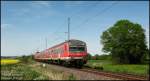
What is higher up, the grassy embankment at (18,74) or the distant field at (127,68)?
the distant field at (127,68)

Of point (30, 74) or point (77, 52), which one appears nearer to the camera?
point (30, 74)

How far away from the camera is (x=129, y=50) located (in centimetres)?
7275

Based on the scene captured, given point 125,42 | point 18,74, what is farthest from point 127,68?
point 125,42

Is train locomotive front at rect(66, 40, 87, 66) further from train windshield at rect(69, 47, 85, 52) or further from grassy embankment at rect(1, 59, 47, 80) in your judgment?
grassy embankment at rect(1, 59, 47, 80)

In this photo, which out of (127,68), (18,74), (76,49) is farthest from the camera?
(127,68)

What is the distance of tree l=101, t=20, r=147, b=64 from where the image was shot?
7200 cm

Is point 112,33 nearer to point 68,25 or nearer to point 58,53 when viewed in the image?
point 68,25

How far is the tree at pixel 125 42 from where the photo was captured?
72000 millimetres

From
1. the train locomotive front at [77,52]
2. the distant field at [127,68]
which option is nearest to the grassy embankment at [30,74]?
the distant field at [127,68]

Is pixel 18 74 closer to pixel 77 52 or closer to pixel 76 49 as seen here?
pixel 77 52

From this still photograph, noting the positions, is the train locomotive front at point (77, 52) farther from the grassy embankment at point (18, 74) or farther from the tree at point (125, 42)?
the tree at point (125, 42)

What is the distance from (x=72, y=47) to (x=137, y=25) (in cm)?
4508

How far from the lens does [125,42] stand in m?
74.1

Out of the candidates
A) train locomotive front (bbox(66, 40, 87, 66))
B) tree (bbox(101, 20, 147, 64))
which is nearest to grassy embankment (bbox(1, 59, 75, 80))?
train locomotive front (bbox(66, 40, 87, 66))
